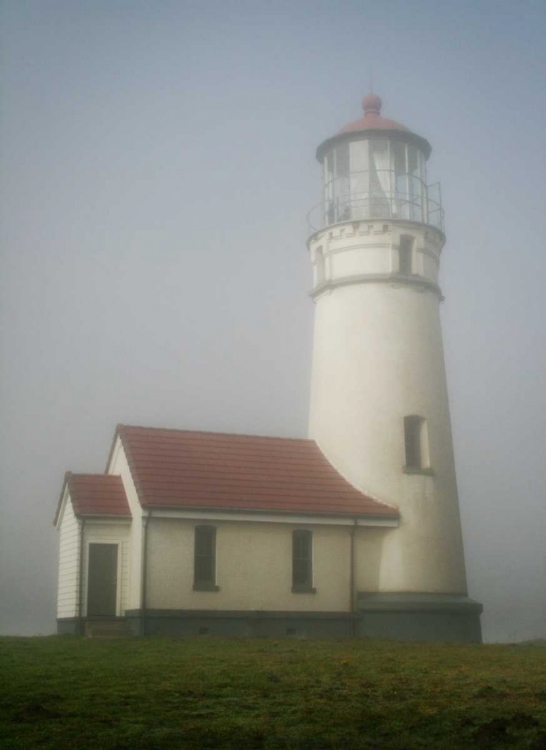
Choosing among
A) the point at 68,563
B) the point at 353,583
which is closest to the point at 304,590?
the point at 353,583

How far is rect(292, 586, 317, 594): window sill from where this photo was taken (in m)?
26.5

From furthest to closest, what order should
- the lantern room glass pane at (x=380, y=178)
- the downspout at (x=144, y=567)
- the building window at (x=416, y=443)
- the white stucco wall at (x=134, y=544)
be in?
the lantern room glass pane at (x=380, y=178)
the building window at (x=416, y=443)
the white stucco wall at (x=134, y=544)
the downspout at (x=144, y=567)

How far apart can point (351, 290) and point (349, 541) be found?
23.4 ft

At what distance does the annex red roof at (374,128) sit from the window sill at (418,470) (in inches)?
358

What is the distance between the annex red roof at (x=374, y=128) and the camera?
29359 millimetres

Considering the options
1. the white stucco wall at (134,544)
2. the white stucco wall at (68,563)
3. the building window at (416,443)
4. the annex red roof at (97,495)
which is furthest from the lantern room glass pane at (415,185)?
the white stucco wall at (68,563)

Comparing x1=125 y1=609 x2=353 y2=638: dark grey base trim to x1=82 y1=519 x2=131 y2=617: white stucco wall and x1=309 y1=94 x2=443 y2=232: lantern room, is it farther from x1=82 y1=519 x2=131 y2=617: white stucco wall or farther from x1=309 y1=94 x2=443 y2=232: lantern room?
x1=309 y1=94 x2=443 y2=232: lantern room

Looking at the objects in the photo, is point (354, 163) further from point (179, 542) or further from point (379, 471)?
point (179, 542)

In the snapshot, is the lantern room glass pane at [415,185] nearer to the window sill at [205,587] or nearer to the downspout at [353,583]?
the downspout at [353,583]

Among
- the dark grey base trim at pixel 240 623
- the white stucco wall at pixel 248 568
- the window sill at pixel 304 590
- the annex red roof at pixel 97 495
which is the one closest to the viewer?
the dark grey base trim at pixel 240 623

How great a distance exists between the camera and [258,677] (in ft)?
47.3

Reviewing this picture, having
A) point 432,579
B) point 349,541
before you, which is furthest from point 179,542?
point 432,579

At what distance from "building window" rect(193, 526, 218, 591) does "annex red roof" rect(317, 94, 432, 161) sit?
1187cm

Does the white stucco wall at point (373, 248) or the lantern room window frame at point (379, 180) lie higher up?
the lantern room window frame at point (379, 180)
